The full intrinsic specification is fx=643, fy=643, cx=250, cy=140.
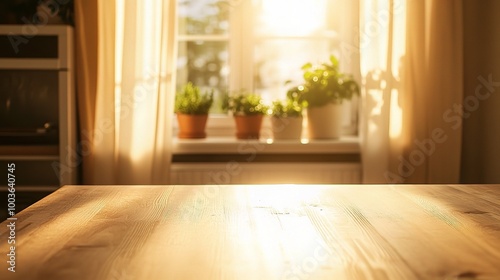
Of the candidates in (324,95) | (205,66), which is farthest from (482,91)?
(205,66)

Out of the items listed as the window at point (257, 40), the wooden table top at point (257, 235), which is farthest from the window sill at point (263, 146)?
the wooden table top at point (257, 235)

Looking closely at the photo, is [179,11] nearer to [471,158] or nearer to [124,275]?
[471,158]

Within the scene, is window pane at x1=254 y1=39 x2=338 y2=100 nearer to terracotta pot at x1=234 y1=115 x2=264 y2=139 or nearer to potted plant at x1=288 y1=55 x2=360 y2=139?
potted plant at x1=288 y1=55 x2=360 y2=139

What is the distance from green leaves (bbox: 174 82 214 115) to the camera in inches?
126

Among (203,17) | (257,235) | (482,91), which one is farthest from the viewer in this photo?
(203,17)

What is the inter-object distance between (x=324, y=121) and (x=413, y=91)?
0.46 metres

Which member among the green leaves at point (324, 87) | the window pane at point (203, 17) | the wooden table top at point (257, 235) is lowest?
the wooden table top at point (257, 235)

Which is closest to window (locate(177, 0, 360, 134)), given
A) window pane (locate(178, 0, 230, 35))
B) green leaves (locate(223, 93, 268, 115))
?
window pane (locate(178, 0, 230, 35))

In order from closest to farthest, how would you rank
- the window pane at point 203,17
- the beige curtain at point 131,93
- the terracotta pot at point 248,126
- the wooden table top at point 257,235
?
the wooden table top at point 257,235, the beige curtain at point 131,93, the terracotta pot at point 248,126, the window pane at point 203,17

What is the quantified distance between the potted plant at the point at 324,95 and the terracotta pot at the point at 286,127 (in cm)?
8

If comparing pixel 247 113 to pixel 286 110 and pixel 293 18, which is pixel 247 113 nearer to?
pixel 286 110

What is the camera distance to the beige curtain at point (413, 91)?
3039mm

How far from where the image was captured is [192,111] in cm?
320

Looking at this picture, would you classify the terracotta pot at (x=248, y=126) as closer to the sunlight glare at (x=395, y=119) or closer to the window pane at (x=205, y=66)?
the window pane at (x=205, y=66)
